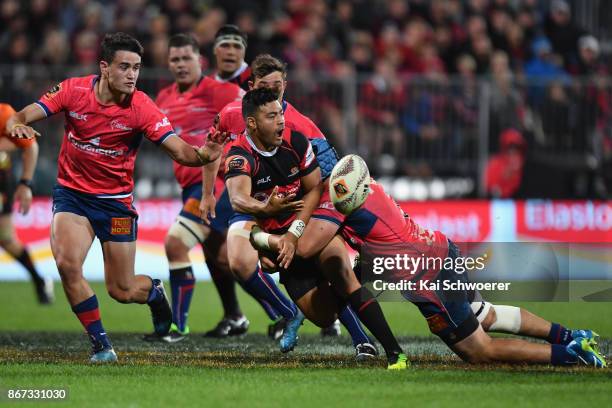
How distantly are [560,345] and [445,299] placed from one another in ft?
3.12

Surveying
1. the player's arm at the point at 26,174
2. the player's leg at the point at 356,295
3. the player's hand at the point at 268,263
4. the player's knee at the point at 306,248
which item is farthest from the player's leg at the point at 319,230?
the player's arm at the point at 26,174

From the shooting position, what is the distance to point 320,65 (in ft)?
64.3

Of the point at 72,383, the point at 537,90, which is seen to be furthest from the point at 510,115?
the point at 72,383

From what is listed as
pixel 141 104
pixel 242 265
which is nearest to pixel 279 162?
pixel 141 104

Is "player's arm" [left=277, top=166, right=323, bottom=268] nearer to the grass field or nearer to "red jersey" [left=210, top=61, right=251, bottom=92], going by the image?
the grass field

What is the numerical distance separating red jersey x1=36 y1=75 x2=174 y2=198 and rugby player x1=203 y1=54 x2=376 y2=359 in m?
1.05

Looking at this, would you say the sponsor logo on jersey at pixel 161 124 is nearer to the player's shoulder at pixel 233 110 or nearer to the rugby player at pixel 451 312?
the player's shoulder at pixel 233 110

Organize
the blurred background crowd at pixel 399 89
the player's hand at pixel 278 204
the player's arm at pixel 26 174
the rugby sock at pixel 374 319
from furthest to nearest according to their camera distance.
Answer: the blurred background crowd at pixel 399 89
the player's arm at pixel 26 174
the rugby sock at pixel 374 319
the player's hand at pixel 278 204

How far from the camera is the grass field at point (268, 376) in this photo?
23.7ft

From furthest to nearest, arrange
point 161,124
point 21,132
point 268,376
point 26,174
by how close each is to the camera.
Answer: point 26,174, point 161,124, point 21,132, point 268,376

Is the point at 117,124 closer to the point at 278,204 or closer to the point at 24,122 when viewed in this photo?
the point at 24,122

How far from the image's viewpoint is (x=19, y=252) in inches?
564

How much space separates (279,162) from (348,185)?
80 cm

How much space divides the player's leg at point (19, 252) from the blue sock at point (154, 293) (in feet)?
15.2
